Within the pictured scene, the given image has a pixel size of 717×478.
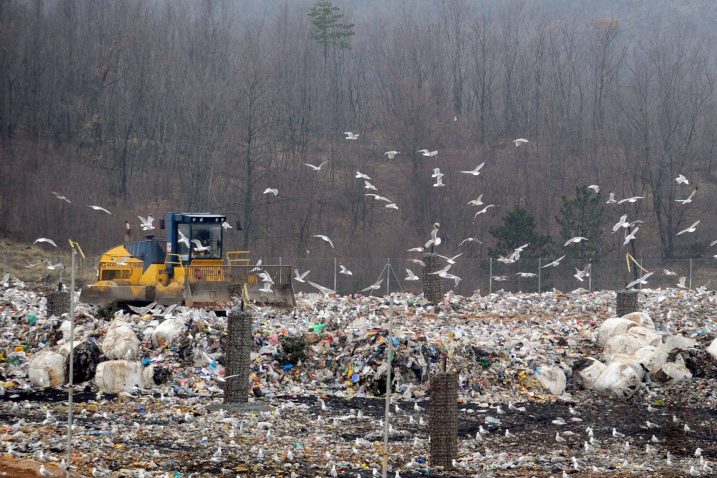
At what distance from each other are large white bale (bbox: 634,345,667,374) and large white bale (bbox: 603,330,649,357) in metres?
0.27

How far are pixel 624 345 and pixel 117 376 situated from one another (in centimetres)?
876

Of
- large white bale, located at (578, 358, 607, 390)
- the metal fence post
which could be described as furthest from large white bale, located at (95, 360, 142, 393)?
the metal fence post

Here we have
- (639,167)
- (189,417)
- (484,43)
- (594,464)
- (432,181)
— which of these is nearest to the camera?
(594,464)

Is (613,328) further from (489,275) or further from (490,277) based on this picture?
(489,275)

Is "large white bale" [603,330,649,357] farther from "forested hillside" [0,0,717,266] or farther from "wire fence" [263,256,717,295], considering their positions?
"forested hillside" [0,0,717,266]

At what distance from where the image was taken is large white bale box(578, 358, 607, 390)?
16828mm

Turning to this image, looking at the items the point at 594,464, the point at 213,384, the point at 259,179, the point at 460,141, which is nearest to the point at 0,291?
the point at 213,384

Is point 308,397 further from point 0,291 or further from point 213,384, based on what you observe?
point 0,291

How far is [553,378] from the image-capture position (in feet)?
55.2

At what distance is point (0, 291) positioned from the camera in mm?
26016

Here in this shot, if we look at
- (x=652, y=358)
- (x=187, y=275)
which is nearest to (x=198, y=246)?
(x=187, y=275)

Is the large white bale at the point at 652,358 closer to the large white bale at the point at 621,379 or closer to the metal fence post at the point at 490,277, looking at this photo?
the large white bale at the point at 621,379

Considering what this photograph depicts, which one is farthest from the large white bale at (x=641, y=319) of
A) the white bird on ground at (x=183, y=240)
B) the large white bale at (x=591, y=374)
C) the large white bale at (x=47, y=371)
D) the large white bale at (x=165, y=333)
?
the large white bale at (x=47, y=371)

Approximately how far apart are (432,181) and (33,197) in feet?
61.6
